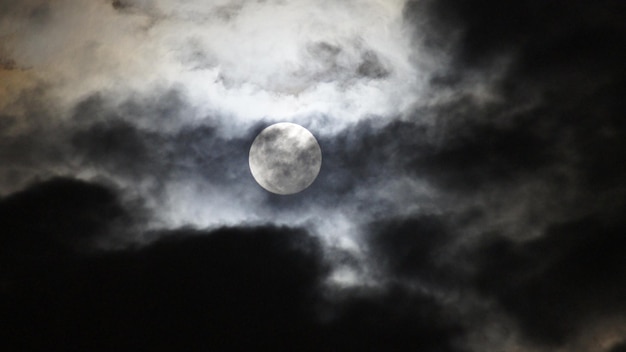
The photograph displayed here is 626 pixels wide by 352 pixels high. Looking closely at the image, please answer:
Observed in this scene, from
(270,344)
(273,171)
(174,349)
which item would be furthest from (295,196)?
(174,349)

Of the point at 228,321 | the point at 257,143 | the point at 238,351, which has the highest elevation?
the point at 257,143

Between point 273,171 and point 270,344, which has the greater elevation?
point 273,171

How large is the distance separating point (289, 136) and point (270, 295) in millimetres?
30094

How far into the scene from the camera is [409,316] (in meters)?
54.7

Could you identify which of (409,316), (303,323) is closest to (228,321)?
(303,323)

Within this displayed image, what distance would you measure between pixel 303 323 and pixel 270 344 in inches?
238

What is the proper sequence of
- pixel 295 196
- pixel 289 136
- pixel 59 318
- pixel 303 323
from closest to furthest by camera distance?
pixel 289 136 → pixel 295 196 → pixel 59 318 → pixel 303 323

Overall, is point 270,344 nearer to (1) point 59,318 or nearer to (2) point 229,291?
(2) point 229,291

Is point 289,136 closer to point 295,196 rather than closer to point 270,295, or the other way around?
point 295,196

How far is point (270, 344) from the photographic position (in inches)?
2359

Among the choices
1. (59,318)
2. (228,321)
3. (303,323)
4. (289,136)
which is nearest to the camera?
Answer: (289,136)

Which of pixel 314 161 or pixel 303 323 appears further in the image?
pixel 303 323

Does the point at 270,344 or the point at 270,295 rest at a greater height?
the point at 270,295

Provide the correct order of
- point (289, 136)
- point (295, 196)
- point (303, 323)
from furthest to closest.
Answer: point (303, 323)
point (295, 196)
point (289, 136)
